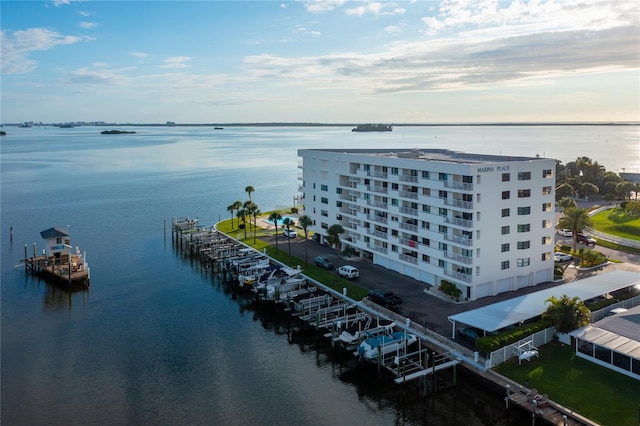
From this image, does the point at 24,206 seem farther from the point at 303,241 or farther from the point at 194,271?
the point at 303,241

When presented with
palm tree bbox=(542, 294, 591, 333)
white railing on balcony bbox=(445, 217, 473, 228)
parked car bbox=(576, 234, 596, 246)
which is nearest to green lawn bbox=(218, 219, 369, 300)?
white railing on balcony bbox=(445, 217, 473, 228)

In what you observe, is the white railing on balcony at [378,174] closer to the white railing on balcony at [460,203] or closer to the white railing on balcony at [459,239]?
the white railing on balcony at [460,203]

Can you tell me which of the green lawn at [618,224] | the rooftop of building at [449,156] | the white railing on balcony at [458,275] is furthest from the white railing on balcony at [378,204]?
the green lawn at [618,224]

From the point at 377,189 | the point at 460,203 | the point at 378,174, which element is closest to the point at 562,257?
the point at 460,203

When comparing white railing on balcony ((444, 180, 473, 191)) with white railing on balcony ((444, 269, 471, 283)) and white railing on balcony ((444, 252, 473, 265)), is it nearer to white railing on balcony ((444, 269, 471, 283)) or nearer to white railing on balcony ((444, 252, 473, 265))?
white railing on balcony ((444, 252, 473, 265))

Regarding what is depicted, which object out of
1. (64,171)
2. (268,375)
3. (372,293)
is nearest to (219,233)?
(372,293)

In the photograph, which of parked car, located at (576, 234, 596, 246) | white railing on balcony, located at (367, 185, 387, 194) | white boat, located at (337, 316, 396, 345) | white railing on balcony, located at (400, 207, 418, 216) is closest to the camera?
white boat, located at (337, 316, 396, 345)
